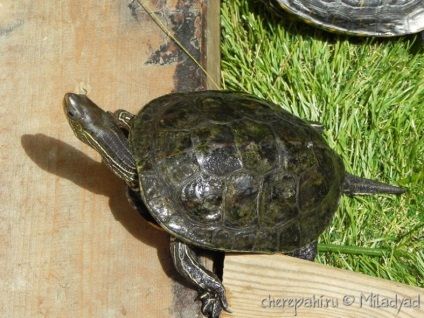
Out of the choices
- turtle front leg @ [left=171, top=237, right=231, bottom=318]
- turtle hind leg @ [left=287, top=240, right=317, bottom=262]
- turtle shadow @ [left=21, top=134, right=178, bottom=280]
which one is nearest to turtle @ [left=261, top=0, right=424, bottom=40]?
turtle hind leg @ [left=287, top=240, right=317, bottom=262]

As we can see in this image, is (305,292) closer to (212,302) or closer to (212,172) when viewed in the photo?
(212,302)

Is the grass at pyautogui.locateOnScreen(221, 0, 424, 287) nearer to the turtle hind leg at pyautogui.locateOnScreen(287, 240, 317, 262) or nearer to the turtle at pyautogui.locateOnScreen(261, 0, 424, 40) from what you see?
the turtle at pyautogui.locateOnScreen(261, 0, 424, 40)

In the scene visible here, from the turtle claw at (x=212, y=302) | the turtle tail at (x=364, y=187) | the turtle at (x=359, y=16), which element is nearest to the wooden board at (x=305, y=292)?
the turtle claw at (x=212, y=302)

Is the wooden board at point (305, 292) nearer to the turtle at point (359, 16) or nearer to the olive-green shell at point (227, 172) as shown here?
the olive-green shell at point (227, 172)

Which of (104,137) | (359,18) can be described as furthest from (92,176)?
(359,18)

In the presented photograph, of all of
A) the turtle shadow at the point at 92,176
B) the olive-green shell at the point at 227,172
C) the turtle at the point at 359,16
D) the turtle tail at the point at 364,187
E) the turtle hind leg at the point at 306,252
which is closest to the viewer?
the olive-green shell at the point at 227,172

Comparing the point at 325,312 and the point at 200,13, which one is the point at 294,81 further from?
the point at 325,312
